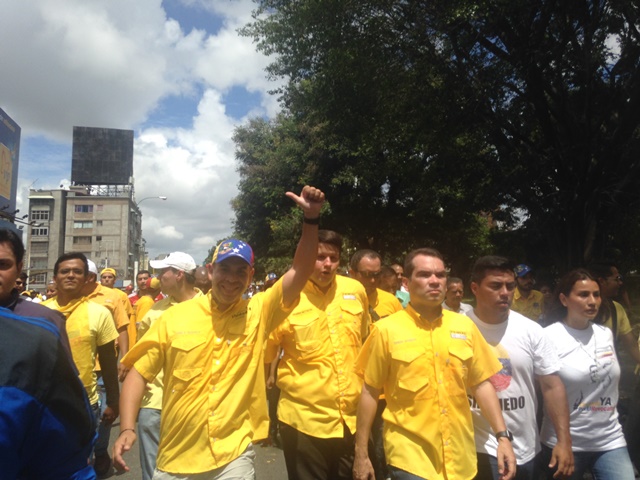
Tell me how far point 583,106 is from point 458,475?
1192 cm

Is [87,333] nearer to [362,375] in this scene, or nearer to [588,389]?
[362,375]

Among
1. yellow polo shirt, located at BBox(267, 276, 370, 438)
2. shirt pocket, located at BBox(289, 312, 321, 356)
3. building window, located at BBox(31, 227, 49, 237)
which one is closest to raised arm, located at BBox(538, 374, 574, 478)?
yellow polo shirt, located at BBox(267, 276, 370, 438)

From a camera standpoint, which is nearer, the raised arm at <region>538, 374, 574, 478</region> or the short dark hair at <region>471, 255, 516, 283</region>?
the raised arm at <region>538, 374, 574, 478</region>

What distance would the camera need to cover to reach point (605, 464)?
11.8 feet

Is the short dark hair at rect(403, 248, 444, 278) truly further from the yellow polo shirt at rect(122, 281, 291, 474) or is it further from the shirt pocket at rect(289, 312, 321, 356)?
the yellow polo shirt at rect(122, 281, 291, 474)

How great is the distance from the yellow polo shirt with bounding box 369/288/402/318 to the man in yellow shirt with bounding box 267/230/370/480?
4.62 feet

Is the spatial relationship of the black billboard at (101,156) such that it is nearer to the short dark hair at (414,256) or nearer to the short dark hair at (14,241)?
the short dark hair at (414,256)

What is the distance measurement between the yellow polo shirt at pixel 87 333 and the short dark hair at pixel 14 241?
7.84 feet

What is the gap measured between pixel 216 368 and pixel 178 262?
2427 millimetres

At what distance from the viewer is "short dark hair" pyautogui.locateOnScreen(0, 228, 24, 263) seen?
2.38 m

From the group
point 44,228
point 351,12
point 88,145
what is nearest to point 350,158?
point 351,12

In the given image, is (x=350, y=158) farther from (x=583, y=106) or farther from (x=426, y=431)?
(x=426, y=431)

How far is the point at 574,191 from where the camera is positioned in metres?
12.0

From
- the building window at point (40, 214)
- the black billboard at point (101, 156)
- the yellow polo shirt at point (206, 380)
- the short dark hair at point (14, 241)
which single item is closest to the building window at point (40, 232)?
the building window at point (40, 214)
